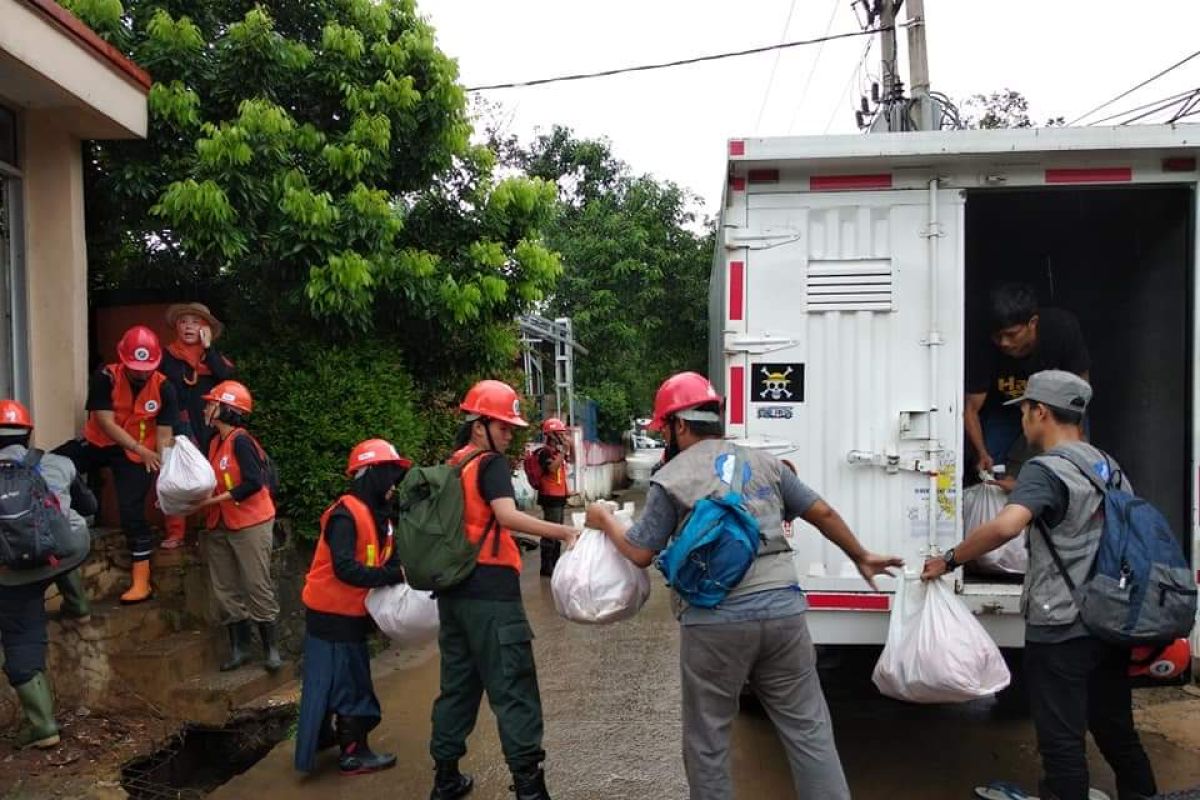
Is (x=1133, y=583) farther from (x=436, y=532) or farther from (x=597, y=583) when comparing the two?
(x=436, y=532)

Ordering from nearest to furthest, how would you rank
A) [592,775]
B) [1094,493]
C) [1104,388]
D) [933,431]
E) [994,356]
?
[1094,493] → [933,431] → [592,775] → [994,356] → [1104,388]

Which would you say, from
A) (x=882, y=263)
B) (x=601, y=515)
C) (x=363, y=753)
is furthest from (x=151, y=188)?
(x=882, y=263)

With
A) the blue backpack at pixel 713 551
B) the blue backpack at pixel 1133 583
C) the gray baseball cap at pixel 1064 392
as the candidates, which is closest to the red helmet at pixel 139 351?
the blue backpack at pixel 713 551

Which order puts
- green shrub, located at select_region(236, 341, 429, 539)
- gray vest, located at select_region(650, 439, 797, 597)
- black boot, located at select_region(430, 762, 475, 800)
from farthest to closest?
green shrub, located at select_region(236, 341, 429, 539), black boot, located at select_region(430, 762, 475, 800), gray vest, located at select_region(650, 439, 797, 597)

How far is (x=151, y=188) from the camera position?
5.88m

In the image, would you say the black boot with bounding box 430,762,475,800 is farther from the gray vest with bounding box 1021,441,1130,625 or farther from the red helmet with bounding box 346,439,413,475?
the gray vest with bounding box 1021,441,1130,625

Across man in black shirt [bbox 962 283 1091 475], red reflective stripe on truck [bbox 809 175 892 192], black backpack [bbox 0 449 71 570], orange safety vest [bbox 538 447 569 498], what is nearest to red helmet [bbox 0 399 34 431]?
black backpack [bbox 0 449 71 570]

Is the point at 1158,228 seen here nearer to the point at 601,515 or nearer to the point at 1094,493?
the point at 1094,493

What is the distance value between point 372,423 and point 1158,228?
4815 millimetres

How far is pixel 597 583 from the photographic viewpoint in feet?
10.6

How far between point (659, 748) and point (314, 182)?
4380 mm

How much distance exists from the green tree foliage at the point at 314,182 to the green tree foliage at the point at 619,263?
889 cm

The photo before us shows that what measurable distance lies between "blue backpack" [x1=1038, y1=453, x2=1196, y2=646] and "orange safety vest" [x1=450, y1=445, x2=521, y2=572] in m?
2.09

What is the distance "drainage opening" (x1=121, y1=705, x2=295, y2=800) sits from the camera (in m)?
4.63
